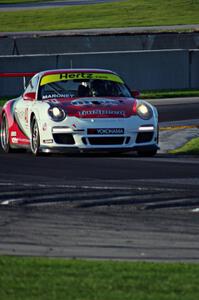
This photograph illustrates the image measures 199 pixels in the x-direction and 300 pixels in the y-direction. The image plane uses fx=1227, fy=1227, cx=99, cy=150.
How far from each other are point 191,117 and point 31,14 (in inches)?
1426

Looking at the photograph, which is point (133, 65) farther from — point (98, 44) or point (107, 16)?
point (107, 16)

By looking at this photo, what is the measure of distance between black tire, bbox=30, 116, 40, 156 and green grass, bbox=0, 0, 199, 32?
1454 inches

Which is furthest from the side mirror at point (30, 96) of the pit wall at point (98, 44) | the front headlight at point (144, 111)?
the pit wall at point (98, 44)

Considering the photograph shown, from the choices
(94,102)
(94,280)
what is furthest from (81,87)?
(94,280)

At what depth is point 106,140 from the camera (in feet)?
53.7

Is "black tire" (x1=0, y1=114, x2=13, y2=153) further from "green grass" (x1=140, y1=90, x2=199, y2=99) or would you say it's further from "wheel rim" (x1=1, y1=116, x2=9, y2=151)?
"green grass" (x1=140, y1=90, x2=199, y2=99)

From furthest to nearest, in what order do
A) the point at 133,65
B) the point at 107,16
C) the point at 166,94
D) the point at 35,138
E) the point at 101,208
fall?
the point at 107,16, the point at 133,65, the point at 166,94, the point at 35,138, the point at 101,208

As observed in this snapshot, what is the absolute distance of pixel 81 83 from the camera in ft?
57.7

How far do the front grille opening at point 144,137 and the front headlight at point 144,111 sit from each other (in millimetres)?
215

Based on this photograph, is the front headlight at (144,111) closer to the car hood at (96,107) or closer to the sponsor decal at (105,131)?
the car hood at (96,107)

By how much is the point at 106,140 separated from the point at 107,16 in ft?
139

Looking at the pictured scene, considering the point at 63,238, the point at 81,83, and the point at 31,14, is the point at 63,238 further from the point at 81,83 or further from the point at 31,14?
the point at 31,14

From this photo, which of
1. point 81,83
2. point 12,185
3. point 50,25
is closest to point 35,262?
point 12,185

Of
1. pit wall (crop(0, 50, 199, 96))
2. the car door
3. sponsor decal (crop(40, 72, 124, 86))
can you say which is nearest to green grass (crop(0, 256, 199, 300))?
the car door
